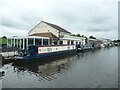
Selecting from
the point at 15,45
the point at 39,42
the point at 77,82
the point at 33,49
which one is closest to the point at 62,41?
the point at 39,42

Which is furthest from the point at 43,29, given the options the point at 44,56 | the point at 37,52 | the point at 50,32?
the point at 37,52

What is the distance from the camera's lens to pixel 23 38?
74.8 ft

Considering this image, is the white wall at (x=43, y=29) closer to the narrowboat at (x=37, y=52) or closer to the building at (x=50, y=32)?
the building at (x=50, y=32)

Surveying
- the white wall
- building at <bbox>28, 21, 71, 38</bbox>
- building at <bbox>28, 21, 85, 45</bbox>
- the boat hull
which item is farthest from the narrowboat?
the white wall

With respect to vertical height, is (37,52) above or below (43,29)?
below

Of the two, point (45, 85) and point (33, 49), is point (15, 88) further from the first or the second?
point (33, 49)

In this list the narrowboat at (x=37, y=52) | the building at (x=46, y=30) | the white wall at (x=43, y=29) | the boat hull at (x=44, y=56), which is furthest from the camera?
the white wall at (x=43, y=29)

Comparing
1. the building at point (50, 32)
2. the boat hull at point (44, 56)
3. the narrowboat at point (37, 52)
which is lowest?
the boat hull at point (44, 56)

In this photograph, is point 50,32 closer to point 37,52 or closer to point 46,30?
point 46,30

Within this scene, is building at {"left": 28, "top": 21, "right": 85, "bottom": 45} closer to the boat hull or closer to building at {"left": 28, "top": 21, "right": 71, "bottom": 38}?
building at {"left": 28, "top": 21, "right": 71, "bottom": 38}

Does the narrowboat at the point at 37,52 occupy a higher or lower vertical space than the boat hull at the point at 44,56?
higher

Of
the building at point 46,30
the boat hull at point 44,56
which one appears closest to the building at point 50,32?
the building at point 46,30

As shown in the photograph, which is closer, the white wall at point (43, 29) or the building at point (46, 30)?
the building at point (46, 30)

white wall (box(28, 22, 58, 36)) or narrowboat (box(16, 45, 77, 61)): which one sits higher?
white wall (box(28, 22, 58, 36))
